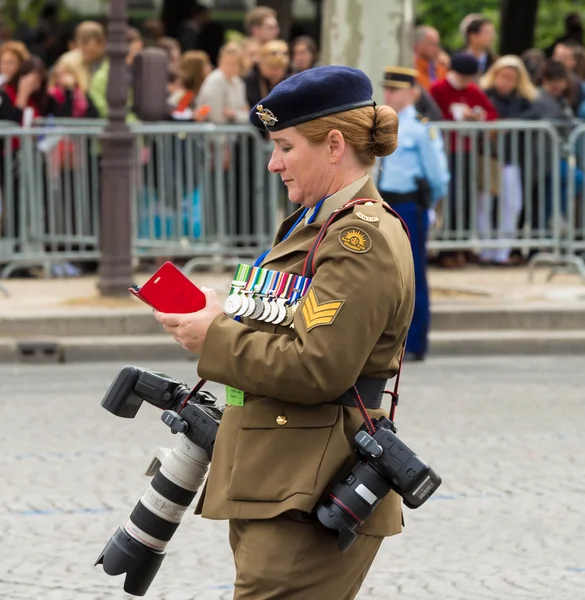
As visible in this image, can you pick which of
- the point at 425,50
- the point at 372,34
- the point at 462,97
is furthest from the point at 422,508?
the point at 425,50

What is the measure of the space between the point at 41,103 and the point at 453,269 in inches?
159

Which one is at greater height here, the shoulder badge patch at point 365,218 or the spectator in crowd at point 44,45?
the shoulder badge patch at point 365,218

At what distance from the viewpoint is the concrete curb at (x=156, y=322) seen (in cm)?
1076

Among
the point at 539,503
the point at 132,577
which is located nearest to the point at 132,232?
the point at 539,503

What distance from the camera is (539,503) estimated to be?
636 cm

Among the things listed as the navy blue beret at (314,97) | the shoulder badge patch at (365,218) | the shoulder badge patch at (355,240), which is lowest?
the shoulder badge patch at (355,240)

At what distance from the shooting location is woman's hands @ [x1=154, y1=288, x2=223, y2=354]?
10.2 feet

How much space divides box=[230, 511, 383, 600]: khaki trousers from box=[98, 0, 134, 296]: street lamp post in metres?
8.67

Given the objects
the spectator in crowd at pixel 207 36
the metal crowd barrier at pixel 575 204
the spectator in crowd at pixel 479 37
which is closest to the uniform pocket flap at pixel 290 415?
the metal crowd barrier at pixel 575 204

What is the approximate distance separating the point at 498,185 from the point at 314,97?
393 inches

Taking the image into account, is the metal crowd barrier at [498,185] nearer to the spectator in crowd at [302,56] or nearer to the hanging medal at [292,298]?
the spectator in crowd at [302,56]

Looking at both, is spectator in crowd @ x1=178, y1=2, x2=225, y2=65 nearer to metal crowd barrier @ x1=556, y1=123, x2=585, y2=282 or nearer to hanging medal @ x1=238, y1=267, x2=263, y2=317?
metal crowd barrier @ x1=556, y1=123, x2=585, y2=282

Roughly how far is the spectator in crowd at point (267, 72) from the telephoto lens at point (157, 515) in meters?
9.88

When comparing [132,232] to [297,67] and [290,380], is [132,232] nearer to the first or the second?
[297,67]
